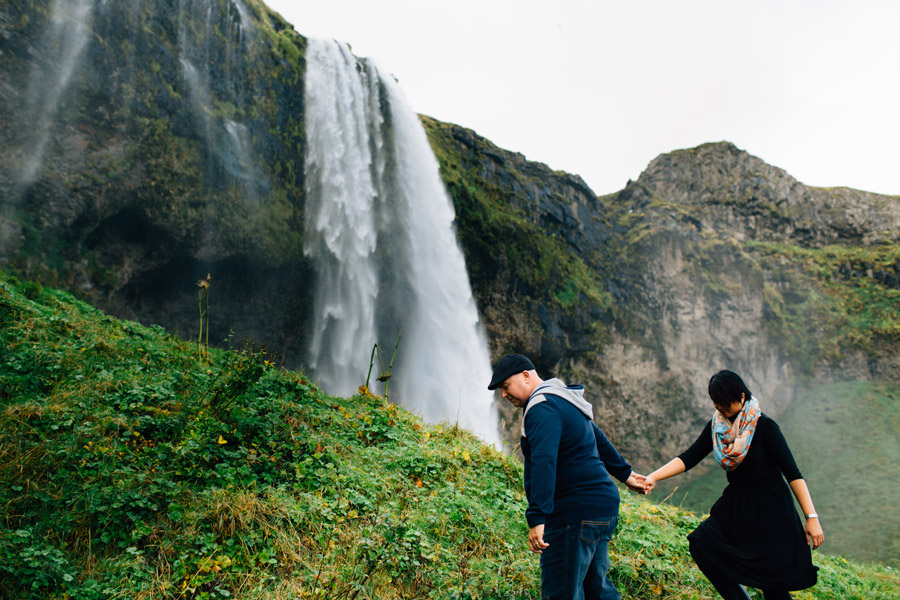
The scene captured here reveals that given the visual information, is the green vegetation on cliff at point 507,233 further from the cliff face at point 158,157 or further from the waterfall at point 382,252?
the cliff face at point 158,157

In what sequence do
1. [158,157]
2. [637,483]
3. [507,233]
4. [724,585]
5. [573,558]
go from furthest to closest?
[507,233]
[158,157]
[637,483]
[724,585]
[573,558]

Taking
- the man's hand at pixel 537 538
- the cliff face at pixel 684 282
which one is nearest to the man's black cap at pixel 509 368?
the man's hand at pixel 537 538

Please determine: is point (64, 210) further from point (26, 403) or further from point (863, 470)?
point (863, 470)

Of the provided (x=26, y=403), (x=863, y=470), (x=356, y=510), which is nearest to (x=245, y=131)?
(x=26, y=403)

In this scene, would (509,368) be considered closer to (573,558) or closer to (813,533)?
(573,558)

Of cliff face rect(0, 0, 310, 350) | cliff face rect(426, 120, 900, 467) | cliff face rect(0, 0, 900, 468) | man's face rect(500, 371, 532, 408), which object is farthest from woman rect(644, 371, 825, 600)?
cliff face rect(426, 120, 900, 467)

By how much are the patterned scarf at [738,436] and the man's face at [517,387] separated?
122 centimetres

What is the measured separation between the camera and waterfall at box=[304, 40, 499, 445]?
1855 centimetres

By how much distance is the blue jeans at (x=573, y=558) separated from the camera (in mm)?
2568

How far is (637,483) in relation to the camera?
3.14 metres

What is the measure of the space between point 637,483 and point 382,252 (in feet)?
59.6

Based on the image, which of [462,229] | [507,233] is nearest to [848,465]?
[507,233]

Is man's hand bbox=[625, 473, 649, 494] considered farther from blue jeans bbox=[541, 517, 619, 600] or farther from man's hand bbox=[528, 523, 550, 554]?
man's hand bbox=[528, 523, 550, 554]

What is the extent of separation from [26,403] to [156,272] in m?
12.7
